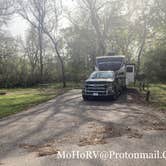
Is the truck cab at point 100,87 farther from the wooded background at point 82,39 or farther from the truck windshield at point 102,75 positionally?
the wooded background at point 82,39

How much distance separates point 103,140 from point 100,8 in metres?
30.5

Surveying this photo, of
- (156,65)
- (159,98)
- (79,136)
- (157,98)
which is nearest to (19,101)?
(157,98)

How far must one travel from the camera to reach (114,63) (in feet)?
75.8

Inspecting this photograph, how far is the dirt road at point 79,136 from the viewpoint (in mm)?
6472

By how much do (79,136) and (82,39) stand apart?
4125 centimetres

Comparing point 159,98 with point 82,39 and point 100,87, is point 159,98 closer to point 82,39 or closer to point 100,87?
point 100,87

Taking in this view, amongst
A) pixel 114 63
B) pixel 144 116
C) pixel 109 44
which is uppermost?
pixel 109 44

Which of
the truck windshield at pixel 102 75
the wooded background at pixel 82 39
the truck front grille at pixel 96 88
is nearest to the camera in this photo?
the truck front grille at pixel 96 88

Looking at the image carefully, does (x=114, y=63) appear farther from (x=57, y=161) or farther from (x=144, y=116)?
(x=57, y=161)

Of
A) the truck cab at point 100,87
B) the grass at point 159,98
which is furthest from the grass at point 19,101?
the grass at point 159,98

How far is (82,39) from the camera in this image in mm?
48750

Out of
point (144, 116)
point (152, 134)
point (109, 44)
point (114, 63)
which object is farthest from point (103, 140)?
point (109, 44)

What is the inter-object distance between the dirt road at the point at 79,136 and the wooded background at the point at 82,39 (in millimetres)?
17543

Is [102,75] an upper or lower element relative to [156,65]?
lower
